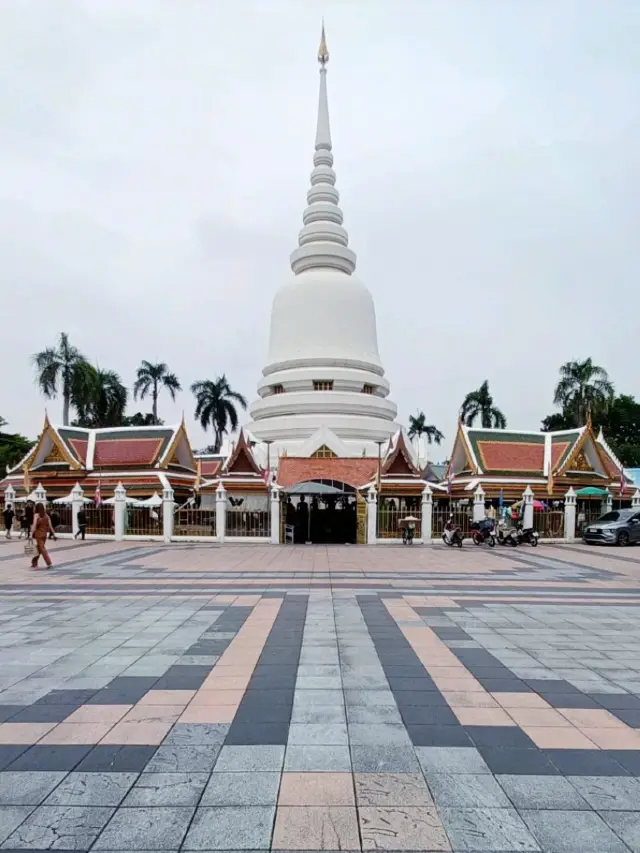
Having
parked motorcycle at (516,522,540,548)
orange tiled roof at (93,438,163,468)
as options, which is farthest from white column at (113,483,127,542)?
parked motorcycle at (516,522,540,548)

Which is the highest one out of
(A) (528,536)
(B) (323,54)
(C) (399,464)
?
(B) (323,54)

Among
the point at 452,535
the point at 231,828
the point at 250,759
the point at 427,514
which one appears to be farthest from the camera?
the point at 427,514

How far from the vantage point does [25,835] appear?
113 inches

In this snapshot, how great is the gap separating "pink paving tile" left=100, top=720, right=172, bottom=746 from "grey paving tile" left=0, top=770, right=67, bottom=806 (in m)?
0.51

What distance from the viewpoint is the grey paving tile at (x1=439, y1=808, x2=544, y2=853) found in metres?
2.81

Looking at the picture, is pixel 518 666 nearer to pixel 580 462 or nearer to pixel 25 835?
pixel 25 835

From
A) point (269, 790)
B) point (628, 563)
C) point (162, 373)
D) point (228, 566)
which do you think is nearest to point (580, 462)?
point (628, 563)

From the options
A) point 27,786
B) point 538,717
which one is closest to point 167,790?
point 27,786

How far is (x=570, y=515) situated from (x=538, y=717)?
65.1ft

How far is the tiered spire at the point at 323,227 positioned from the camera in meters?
36.0

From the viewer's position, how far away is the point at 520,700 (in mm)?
4789

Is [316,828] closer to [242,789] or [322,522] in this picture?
[242,789]

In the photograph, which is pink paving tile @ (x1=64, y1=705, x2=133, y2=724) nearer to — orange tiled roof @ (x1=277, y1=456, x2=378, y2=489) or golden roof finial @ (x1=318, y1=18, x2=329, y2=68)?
orange tiled roof @ (x1=277, y1=456, x2=378, y2=489)

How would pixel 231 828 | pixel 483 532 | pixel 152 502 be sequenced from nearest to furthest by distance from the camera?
pixel 231 828
pixel 483 532
pixel 152 502
